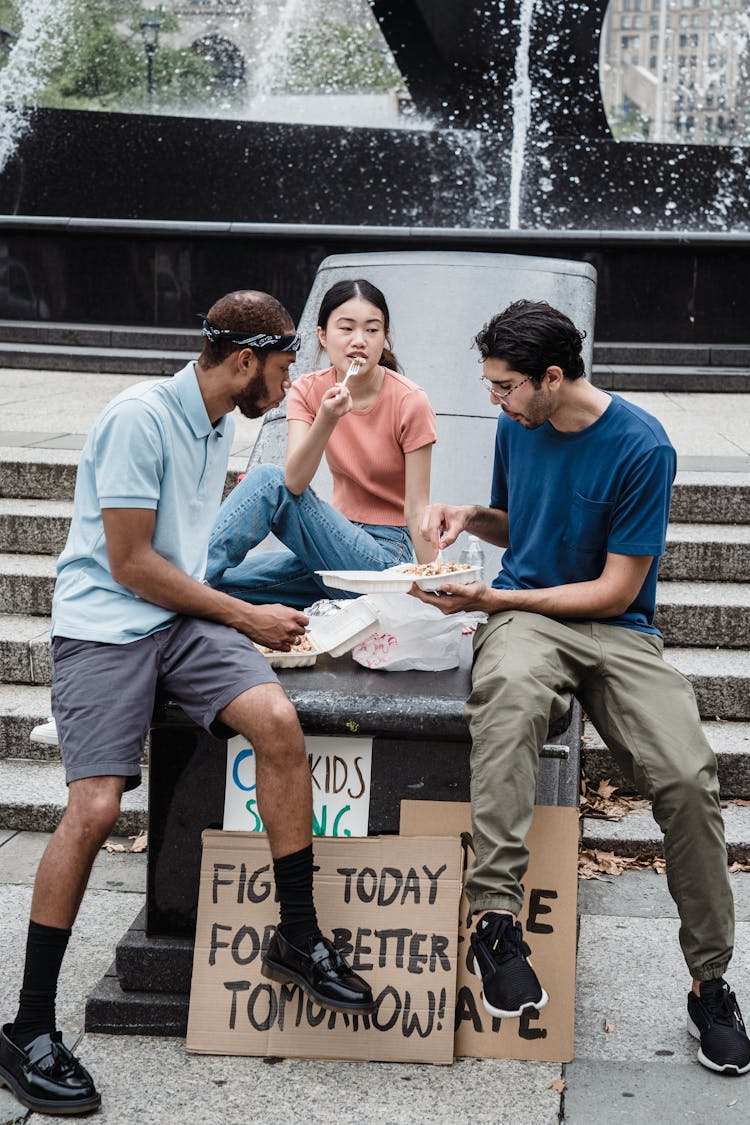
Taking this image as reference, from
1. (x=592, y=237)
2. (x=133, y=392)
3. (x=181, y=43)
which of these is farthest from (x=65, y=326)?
(x=181, y=43)

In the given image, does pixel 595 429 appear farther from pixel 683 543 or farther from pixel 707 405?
pixel 707 405

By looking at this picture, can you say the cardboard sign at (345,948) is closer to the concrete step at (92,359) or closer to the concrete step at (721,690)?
the concrete step at (721,690)

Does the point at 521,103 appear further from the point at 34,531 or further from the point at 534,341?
the point at 534,341

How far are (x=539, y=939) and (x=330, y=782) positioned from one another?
620 mm

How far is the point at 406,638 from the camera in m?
3.47

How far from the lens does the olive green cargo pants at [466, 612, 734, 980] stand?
9.59ft

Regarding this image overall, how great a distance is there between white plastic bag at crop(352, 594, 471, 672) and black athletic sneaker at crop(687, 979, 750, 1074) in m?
1.03

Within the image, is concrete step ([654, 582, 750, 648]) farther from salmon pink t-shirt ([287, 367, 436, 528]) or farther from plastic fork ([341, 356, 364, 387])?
plastic fork ([341, 356, 364, 387])

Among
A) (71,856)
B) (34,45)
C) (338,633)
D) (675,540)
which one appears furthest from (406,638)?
(34,45)

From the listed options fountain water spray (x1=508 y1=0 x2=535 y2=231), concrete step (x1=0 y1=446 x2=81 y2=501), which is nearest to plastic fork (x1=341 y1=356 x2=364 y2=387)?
concrete step (x1=0 y1=446 x2=81 y2=501)

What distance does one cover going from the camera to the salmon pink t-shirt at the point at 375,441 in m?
4.30

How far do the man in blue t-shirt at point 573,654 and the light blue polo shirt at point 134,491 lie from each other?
0.66 m

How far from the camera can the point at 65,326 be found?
36.4 feet

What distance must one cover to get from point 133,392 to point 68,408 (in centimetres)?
564
